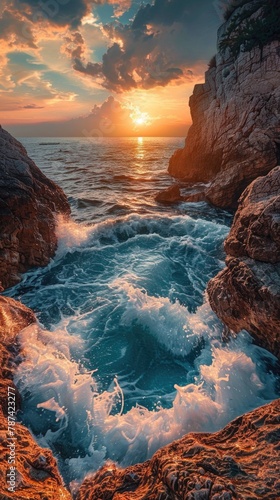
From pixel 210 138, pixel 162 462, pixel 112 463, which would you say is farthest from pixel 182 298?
pixel 210 138

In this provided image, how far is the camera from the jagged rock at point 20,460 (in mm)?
2662

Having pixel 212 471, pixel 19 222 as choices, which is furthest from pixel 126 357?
pixel 19 222

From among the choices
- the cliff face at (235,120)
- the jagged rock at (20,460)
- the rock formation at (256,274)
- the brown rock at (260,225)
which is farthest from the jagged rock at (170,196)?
the jagged rock at (20,460)

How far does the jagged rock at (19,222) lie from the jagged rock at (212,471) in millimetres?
7648

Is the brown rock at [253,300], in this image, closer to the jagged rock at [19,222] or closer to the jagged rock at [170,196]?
the jagged rock at [19,222]

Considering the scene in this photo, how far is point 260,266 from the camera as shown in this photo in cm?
557

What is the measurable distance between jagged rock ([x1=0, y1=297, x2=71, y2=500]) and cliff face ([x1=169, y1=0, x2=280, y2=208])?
54.1 feet

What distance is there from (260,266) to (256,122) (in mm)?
17259

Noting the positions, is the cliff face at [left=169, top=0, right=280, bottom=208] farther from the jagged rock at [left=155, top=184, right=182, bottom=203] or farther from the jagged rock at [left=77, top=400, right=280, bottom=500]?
the jagged rock at [left=77, top=400, right=280, bottom=500]

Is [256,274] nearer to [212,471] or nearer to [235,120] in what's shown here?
[212,471]

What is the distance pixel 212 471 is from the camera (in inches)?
96.3

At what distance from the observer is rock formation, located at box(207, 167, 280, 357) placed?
5184 millimetres

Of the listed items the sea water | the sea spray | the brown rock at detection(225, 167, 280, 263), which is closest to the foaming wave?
the sea water

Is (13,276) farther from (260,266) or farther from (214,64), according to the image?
(214,64)
